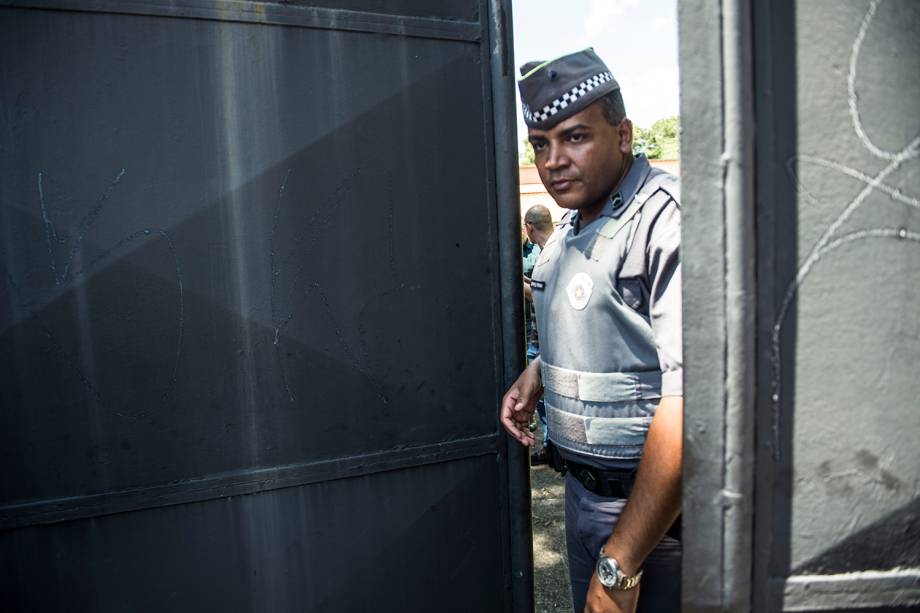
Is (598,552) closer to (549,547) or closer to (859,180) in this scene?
(859,180)

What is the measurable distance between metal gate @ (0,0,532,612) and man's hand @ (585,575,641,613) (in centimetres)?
73

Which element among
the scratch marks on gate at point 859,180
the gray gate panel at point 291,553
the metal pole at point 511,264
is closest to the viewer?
the scratch marks on gate at point 859,180

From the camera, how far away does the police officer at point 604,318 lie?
3.94 feet

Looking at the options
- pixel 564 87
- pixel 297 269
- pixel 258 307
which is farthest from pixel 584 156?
pixel 258 307

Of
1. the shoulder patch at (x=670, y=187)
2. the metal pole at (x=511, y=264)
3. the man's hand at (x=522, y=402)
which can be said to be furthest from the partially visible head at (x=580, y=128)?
the man's hand at (x=522, y=402)

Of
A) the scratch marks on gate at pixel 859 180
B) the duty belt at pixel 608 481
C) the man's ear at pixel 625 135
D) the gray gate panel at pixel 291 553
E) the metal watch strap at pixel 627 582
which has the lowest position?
the gray gate panel at pixel 291 553

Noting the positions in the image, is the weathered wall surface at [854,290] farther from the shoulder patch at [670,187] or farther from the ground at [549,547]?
the ground at [549,547]

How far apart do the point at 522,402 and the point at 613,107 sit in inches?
31.1

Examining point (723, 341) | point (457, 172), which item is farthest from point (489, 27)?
point (723, 341)

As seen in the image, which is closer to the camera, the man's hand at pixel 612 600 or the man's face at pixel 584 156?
the man's hand at pixel 612 600

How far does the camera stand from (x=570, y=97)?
1.42m

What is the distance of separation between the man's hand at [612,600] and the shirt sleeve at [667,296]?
1.32 feet

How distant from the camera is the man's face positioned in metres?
1.43

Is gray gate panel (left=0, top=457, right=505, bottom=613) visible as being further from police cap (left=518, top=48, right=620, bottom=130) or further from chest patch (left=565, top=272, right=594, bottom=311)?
police cap (left=518, top=48, right=620, bottom=130)
